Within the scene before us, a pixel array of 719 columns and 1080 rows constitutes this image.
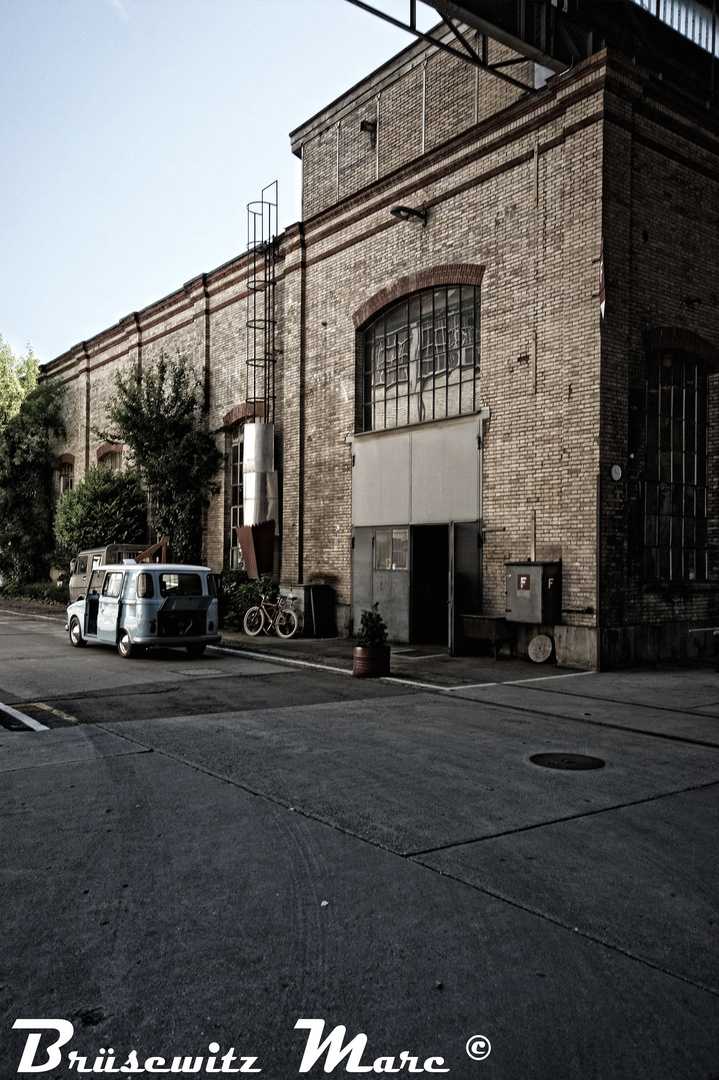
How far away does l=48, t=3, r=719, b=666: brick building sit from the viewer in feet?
44.9

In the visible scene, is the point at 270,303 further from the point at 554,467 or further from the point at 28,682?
the point at 28,682

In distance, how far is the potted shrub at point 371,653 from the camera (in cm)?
1270

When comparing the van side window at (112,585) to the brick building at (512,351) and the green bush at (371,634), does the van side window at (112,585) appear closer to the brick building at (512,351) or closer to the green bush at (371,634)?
the green bush at (371,634)

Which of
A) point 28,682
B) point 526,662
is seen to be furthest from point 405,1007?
point 526,662

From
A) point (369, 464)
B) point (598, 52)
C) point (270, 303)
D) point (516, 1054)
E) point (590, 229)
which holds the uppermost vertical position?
point (598, 52)

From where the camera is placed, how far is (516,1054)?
292cm

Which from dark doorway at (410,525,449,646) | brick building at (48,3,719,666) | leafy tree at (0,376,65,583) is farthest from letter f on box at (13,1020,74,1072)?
leafy tree at (0,376,65,583)

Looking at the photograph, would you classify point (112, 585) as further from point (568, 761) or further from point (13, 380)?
point (13, 380)

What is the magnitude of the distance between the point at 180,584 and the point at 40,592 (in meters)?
19.6

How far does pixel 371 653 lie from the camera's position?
41.6 ft

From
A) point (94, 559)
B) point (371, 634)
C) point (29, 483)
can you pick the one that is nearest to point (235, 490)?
point (94, 559)

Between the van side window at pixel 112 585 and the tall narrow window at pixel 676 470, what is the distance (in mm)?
9460

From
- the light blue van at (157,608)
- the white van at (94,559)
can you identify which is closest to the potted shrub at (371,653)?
the light blue van at (157,608)

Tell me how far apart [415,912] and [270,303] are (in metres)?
19.8
